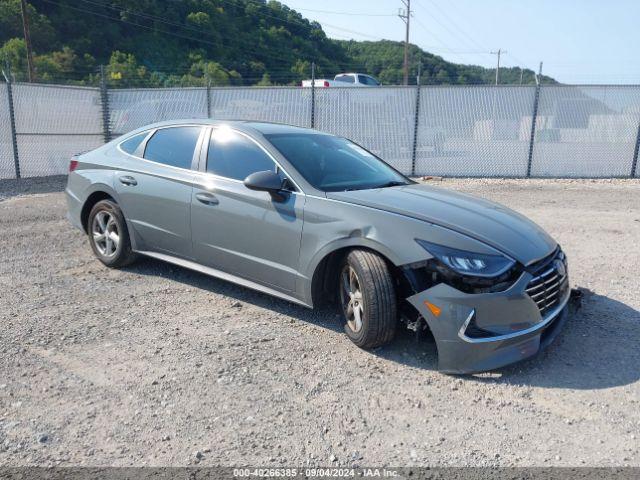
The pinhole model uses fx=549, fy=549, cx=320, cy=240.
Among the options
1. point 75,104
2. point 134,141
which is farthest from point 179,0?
point 134,141

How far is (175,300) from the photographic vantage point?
477 centimetres

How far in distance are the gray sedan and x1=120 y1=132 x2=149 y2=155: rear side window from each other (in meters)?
0.02

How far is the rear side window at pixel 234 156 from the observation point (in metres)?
4.45

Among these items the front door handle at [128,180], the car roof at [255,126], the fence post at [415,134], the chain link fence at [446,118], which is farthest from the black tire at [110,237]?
the fence post at [415,134]

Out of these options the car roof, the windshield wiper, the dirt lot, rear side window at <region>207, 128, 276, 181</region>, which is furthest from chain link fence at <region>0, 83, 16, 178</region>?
the windshield wiper

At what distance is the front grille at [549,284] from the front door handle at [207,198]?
2.51 meters

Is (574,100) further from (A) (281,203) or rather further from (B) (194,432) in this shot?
(B) (194,432)

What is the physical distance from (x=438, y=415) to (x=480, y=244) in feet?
3.62

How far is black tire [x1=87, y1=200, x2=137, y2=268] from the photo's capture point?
5.35 metres

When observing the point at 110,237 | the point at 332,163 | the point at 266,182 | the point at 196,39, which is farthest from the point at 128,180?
the point at 196,39

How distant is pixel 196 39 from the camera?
6694cm

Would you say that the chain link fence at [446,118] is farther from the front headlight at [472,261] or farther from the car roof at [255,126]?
the front headlight at [472,261]

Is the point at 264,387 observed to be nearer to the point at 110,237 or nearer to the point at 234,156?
the point at 234,156

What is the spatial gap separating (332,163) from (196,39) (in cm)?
6838
